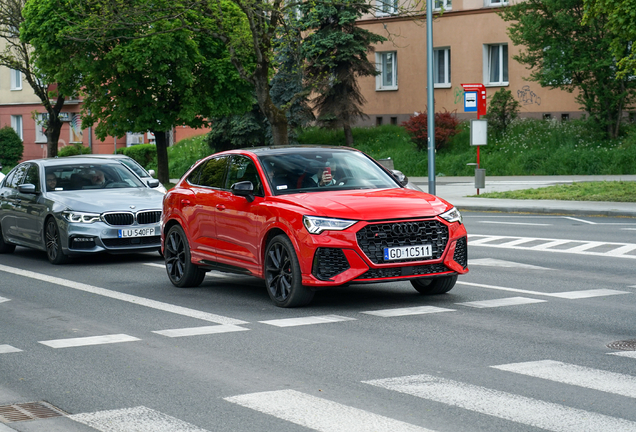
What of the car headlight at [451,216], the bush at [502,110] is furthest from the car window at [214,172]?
the bush at [502,110]

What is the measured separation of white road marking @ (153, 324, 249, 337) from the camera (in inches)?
336

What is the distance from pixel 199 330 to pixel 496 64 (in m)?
37.4

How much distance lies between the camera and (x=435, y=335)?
8.20 metres

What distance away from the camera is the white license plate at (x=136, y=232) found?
14219 millimetres

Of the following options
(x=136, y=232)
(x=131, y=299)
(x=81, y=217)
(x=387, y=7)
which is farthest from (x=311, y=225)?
(x=387, y=7)

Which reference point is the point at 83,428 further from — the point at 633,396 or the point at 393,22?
the point at 393,22

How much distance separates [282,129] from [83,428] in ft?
73.2

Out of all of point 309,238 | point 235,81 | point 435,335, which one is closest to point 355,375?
point 435,335

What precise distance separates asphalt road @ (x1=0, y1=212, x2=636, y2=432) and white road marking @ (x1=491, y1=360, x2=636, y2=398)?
1 centimetres

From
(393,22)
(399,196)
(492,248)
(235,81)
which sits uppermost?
(393,22)

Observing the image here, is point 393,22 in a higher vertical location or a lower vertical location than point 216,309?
higher

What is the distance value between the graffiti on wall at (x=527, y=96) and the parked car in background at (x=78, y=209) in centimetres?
2921

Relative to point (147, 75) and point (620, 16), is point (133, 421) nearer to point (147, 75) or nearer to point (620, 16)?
point (620, 16)

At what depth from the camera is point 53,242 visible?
574 inches
